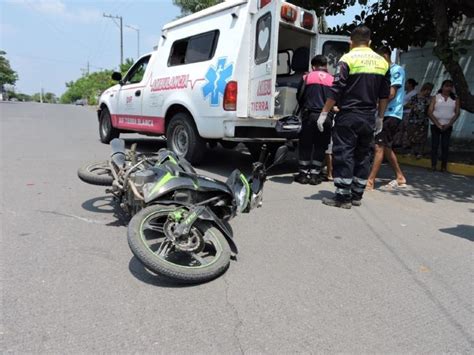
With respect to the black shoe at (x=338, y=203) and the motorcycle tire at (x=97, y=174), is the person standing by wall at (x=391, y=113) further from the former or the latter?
the motorcycle tire at (x=97, y=174)

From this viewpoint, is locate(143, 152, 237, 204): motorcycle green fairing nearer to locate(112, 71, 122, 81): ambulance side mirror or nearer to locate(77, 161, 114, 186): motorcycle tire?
locate(77, 161, 114, 186): motorcycle tire

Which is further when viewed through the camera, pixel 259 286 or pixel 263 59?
pixel 263 59

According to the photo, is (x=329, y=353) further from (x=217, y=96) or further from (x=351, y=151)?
(x=217, y=96)

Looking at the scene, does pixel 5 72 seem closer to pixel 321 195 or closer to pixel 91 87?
pixel 91 87

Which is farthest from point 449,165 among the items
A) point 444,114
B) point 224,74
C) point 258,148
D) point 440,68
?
point 440,68

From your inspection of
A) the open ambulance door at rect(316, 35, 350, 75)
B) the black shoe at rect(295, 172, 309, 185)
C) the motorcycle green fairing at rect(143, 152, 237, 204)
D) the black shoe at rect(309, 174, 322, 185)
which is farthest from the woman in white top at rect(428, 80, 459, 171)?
the motorcycle green fairing at rect(143, 152, 237, 204)

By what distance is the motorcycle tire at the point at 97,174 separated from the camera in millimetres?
4422

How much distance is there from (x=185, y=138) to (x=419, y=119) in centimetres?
471

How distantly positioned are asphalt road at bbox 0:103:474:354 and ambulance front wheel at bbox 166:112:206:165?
2.19 meters

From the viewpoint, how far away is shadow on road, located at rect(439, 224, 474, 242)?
4215 millimetres

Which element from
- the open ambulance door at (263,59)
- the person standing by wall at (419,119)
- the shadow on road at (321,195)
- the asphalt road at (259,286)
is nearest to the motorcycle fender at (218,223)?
the asphalt road at (259,286)

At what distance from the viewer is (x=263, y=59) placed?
A: 5855 millimetres

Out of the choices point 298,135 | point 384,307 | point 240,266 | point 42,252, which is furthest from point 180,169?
point 298,135

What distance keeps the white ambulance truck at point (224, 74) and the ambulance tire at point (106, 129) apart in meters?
1.14
